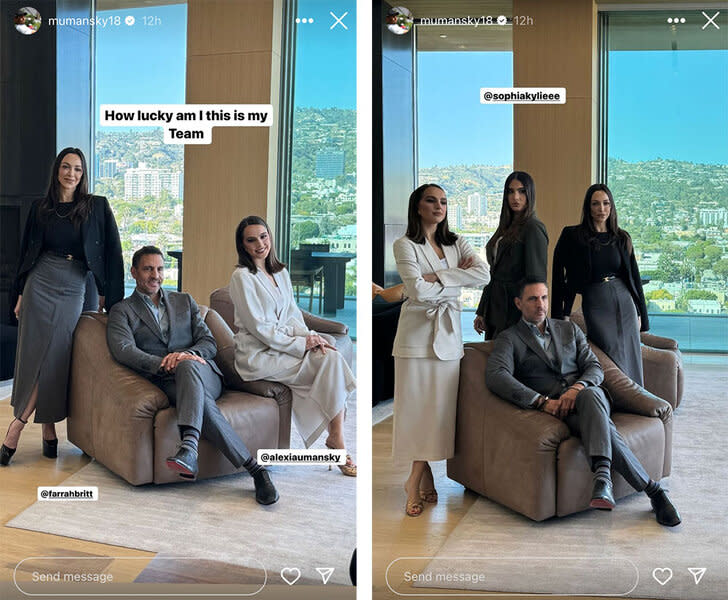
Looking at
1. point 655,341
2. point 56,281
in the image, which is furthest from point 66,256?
point 655,341

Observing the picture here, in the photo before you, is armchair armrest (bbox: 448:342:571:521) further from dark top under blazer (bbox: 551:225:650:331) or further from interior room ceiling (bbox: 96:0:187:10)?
interior room ceiling (bbox: 96:0:187:10)

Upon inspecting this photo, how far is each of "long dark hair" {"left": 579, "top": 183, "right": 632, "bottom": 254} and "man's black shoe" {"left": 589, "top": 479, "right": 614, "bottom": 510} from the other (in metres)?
0.66

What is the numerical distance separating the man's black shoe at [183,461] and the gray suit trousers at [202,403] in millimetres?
65

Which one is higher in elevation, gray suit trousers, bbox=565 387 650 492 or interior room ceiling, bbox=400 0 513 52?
interior room ceiling, bbox=400 0 513 52

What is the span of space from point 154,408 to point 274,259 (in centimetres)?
55

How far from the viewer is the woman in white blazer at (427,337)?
7.89 ft

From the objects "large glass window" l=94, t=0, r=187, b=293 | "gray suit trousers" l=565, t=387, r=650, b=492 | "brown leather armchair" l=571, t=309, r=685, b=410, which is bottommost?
"gray suit trousers" l=565, t=387, r=650, b=492

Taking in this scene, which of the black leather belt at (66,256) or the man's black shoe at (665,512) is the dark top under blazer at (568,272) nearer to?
the man's black shoe at (665,512)

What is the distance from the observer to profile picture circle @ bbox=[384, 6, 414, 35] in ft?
7.91

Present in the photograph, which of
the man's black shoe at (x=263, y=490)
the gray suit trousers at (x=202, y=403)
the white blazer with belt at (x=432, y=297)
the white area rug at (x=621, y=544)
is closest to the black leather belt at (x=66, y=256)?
the gray suit trousers at (x=202, y=403)

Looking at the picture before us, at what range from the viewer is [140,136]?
2.38 m

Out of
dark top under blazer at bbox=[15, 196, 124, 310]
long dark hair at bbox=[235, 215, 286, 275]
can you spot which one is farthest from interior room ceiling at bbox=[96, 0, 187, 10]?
long dark hair at bbox=[235, 215, 286, 275]

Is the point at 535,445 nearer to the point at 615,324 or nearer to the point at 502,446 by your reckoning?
the point at 502,446

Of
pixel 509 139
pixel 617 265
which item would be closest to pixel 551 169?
pixel 509 139
